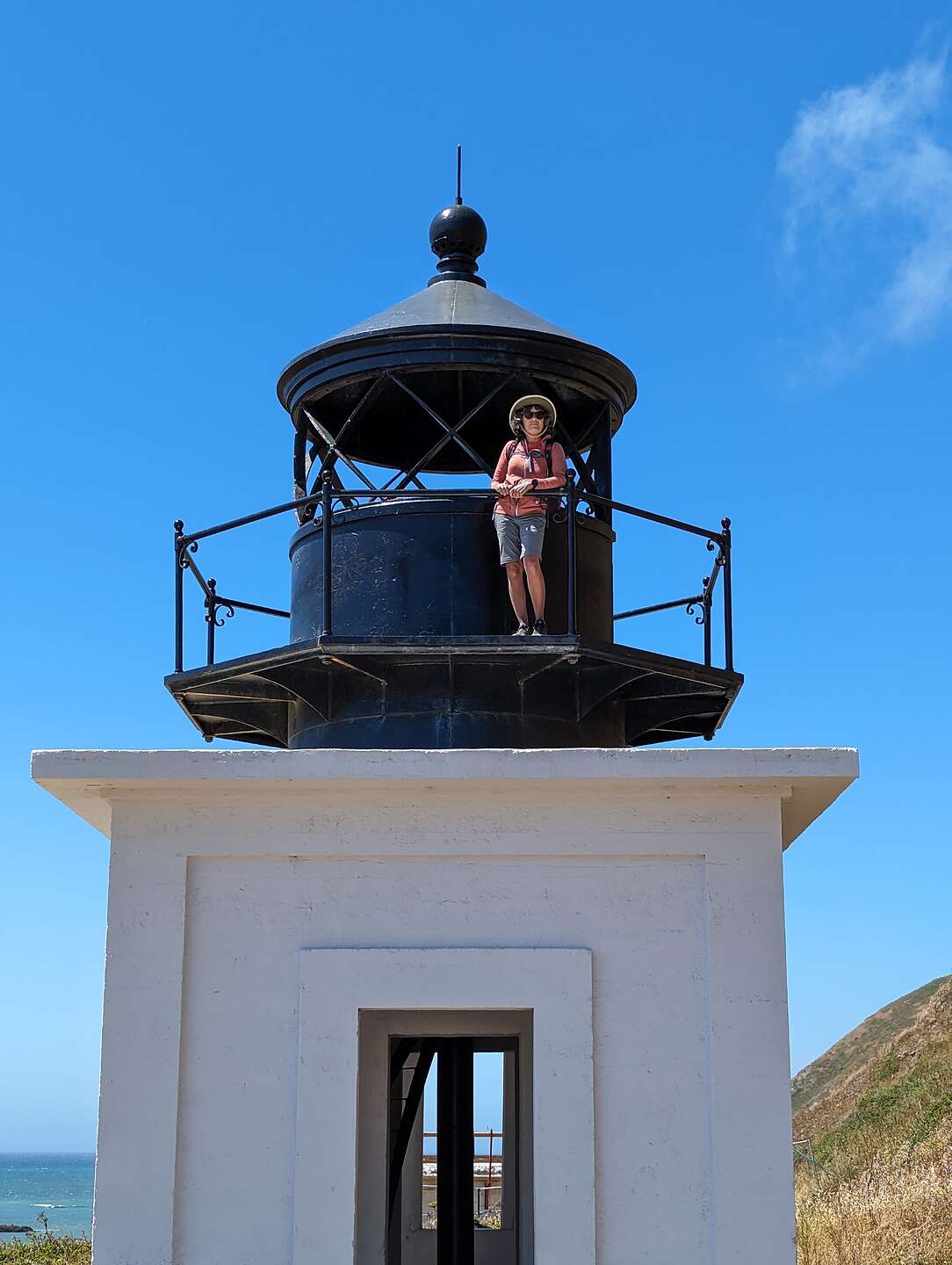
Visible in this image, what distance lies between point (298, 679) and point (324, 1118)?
7.41 feet

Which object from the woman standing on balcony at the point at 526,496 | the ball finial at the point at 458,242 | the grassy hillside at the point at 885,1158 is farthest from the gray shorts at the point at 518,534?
the grassy hillside at the point at 885,1158

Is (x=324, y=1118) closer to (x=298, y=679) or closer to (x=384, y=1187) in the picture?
(x=384, y=1187)

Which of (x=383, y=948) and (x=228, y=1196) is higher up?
(x=383, y=948)

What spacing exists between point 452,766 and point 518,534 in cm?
136

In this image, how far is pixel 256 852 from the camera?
8.23m

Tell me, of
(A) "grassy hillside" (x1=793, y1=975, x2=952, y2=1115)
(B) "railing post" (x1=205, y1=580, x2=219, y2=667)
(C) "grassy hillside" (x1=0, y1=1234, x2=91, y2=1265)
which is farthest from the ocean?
(B) "railing post" (x1=205, y1=580, x2=219, y2=667)

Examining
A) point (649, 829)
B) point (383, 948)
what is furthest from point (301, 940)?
point (649, 829)

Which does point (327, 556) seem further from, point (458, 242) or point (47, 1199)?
point (47, 1199)

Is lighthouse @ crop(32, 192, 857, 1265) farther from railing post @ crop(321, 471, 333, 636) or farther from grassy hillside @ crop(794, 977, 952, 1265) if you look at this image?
grassy hillside @ crop(794, 977, 952, 1265)

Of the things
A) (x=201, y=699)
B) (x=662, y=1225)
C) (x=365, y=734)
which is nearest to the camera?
(x=662, y=1225)

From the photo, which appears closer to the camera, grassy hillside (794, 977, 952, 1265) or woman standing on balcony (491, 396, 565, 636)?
woman standing on balcony (491, 396, 565, 636)

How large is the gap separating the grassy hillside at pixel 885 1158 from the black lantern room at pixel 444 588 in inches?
322

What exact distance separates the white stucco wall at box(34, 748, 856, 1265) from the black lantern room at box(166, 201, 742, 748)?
65 cm

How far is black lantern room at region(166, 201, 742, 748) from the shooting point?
8.69 metres
